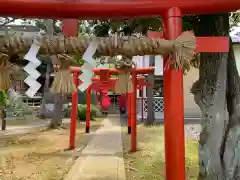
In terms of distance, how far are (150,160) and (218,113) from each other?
3.61 metres

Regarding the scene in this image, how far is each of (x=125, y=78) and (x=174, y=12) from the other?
2.57 ft

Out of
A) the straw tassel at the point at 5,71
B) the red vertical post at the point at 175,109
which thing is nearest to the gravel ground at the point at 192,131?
the red vertical post at the point at 175,109

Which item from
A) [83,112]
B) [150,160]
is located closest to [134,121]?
[150,160]

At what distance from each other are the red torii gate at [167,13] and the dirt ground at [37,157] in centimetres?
390

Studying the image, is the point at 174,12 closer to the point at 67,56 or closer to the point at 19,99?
the point at 67,56

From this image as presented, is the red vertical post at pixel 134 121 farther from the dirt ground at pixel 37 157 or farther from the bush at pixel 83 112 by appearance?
the bush at pixel 83 112

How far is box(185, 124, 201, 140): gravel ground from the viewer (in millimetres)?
11188

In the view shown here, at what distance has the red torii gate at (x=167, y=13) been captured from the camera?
8.64 feet

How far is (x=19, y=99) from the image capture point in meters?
14.1

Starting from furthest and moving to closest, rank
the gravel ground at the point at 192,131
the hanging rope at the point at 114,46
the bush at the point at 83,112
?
the bush at the point at 83,112, the gravel ground at the point at 192,131, the hanging rope at the point at 114,46

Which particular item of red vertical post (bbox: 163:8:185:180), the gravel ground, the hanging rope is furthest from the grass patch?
the hanging rope

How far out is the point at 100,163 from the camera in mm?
7094

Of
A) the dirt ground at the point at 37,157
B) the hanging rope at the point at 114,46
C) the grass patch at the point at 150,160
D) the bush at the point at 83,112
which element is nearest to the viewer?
the hanging rope at the point at 114,46

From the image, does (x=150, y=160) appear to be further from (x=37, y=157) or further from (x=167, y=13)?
(x=167, y=13)
